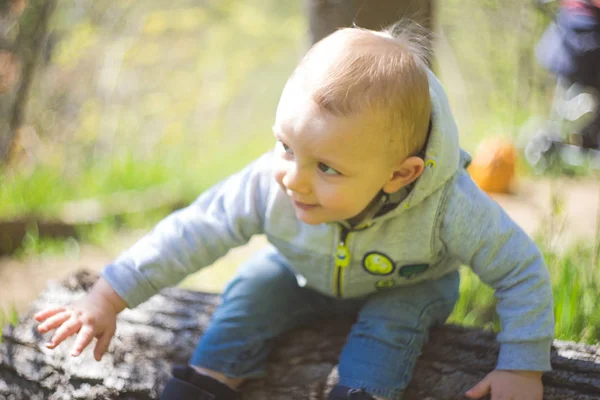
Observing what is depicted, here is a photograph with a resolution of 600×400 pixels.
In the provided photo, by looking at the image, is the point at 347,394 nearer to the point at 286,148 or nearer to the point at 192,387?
the point at 192,387

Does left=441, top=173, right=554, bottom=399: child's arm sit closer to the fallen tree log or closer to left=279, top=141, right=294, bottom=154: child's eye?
the fallen tree log

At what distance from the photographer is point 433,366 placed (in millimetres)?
1733

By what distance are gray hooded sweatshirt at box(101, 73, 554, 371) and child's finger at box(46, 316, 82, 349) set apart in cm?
14

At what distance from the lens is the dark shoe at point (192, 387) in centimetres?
174

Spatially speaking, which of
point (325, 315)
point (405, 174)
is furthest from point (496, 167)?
point (405, 174)

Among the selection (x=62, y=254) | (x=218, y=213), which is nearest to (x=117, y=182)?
(x=62, y=254)

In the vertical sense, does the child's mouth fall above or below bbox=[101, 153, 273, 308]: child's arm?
above

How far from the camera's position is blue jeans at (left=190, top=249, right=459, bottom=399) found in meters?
1.69

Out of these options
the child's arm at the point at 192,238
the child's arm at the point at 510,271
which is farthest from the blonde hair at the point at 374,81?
the child's arm at the point at 192,238

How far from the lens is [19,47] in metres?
4.28

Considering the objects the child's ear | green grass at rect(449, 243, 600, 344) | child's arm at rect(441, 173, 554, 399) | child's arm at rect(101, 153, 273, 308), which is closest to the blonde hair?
the child's ear

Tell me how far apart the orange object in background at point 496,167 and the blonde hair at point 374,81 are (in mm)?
2606

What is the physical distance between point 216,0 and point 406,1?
443 centimetres

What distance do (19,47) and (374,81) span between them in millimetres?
3584
